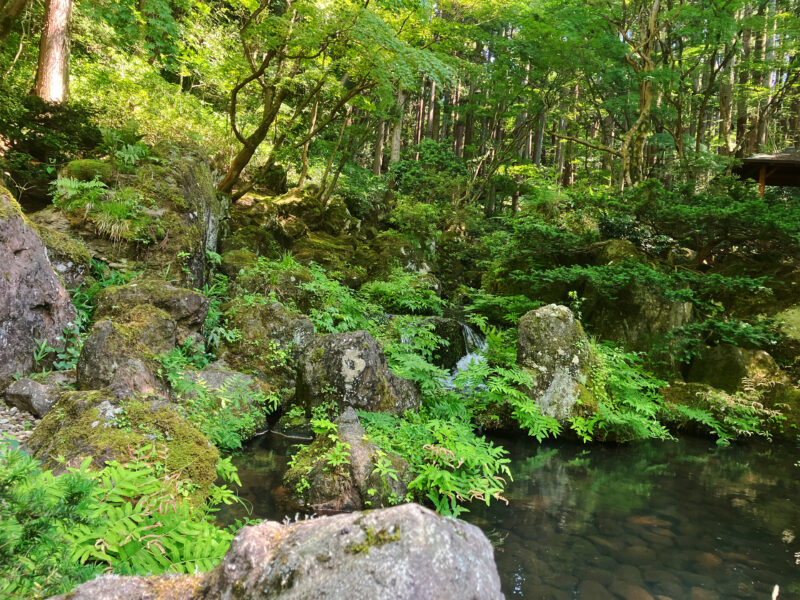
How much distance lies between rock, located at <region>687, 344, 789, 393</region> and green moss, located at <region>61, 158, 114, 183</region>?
12365 millimetres

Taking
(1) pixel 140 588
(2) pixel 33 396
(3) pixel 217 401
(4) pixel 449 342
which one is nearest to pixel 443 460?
(3) pixel 217 401

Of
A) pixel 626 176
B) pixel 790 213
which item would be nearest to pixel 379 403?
pixel 790 213

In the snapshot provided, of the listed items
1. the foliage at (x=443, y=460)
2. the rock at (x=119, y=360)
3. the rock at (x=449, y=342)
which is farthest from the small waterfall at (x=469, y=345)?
the rock at (x=119, y=360)

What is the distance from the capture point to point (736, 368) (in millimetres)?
9492

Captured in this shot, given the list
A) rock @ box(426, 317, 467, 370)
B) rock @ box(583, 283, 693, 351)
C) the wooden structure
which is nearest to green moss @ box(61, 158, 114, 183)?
rock @ box(426, 317, 467, 370)

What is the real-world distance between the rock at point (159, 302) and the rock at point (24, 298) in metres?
0.48

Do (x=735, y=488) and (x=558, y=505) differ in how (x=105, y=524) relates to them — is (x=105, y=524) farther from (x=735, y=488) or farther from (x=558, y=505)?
(x=735, y=488)

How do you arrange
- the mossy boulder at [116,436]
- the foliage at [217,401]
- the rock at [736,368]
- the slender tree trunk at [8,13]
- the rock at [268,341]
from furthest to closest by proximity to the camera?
1. the rock at [736,368]
2. the slender tree trunk at [8,13]
3. the rock at [268,341]
4. the foliage at [217,401]
5. the mossy boulder at [116,436]

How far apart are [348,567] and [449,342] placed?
866cm

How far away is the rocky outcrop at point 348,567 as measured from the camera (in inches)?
54.9

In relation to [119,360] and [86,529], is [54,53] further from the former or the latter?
[86,529]

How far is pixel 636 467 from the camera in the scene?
729 centimetres

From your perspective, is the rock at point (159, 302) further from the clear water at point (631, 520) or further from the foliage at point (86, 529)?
the foliage at point (86, 529)

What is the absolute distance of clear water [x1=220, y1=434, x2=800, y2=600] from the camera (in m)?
4.33
